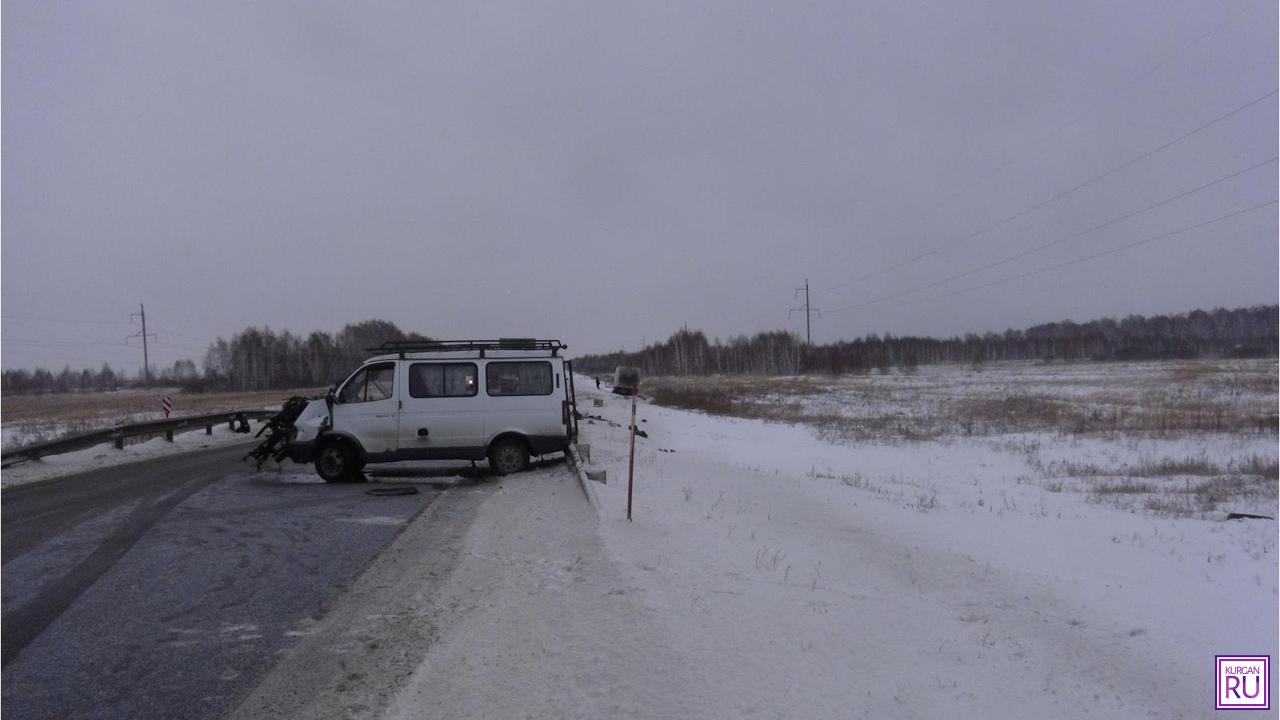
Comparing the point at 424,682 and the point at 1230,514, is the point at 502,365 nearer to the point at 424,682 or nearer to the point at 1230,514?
the point at 424,682

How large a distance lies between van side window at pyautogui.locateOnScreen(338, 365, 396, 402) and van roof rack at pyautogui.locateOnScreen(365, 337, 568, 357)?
0.38 m

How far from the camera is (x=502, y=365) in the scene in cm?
1312

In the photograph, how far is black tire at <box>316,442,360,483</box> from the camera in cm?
1279

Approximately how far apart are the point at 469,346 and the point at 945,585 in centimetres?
905

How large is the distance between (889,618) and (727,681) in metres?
1.99

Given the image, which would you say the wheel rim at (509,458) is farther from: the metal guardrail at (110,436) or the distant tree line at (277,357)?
the distant tree line at (277,357)

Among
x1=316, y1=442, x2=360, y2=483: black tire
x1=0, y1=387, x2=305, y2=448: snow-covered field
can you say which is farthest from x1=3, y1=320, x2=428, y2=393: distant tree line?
x1=316, y1=442, x2=360, y2=483: black tire

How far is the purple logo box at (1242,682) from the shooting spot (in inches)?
191

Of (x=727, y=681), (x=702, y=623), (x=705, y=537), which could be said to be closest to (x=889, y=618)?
(x=702, y=623)

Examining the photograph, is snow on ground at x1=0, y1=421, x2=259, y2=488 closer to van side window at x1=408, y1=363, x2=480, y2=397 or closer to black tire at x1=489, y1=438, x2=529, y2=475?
van side window at x1=408, y1=363, x2=480, y2=397

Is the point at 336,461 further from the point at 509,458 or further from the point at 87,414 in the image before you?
the point at 87,414

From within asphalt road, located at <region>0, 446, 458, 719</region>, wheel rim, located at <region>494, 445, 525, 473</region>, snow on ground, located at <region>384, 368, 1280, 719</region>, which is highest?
wheel rim, located at <region>494, 445, 525, 473</region>

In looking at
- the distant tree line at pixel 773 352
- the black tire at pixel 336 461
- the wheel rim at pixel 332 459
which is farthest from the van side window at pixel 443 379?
the distant tree line at pixel 773 352

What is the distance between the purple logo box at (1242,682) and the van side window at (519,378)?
999 centimetres
